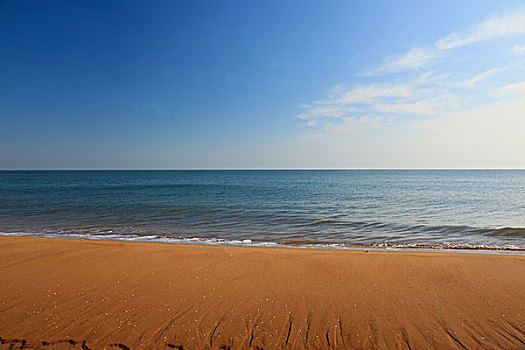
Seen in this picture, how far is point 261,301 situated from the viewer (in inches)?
190

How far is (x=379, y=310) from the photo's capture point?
4.50m

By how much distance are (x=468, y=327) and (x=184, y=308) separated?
4.49m

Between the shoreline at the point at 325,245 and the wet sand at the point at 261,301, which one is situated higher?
the wet sand at the point at 261,301

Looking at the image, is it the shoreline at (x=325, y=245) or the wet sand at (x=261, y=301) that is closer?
the wet sand at (x=261, y=301)

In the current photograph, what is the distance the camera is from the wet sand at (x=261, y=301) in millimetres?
3768

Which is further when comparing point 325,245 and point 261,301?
point 325,245

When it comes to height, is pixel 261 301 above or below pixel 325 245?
above

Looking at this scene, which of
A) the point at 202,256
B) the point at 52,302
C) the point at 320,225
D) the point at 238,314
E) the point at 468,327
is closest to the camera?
the point at 468,327

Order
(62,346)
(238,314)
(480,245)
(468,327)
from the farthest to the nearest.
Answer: (480,245) < (238,314) < (468,327) < (62,346)

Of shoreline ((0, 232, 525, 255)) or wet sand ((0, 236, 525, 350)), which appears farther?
shoreline ((0, 232, 525, 255))

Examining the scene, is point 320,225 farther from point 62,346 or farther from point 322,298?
point 62,346

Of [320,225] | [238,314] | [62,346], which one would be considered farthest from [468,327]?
[320,225]

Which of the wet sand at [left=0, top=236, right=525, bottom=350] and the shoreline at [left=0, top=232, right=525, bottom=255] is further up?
the wet sand at [left=0, top=236, right=525, bottom=350]

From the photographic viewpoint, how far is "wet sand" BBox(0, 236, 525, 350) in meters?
3.77
